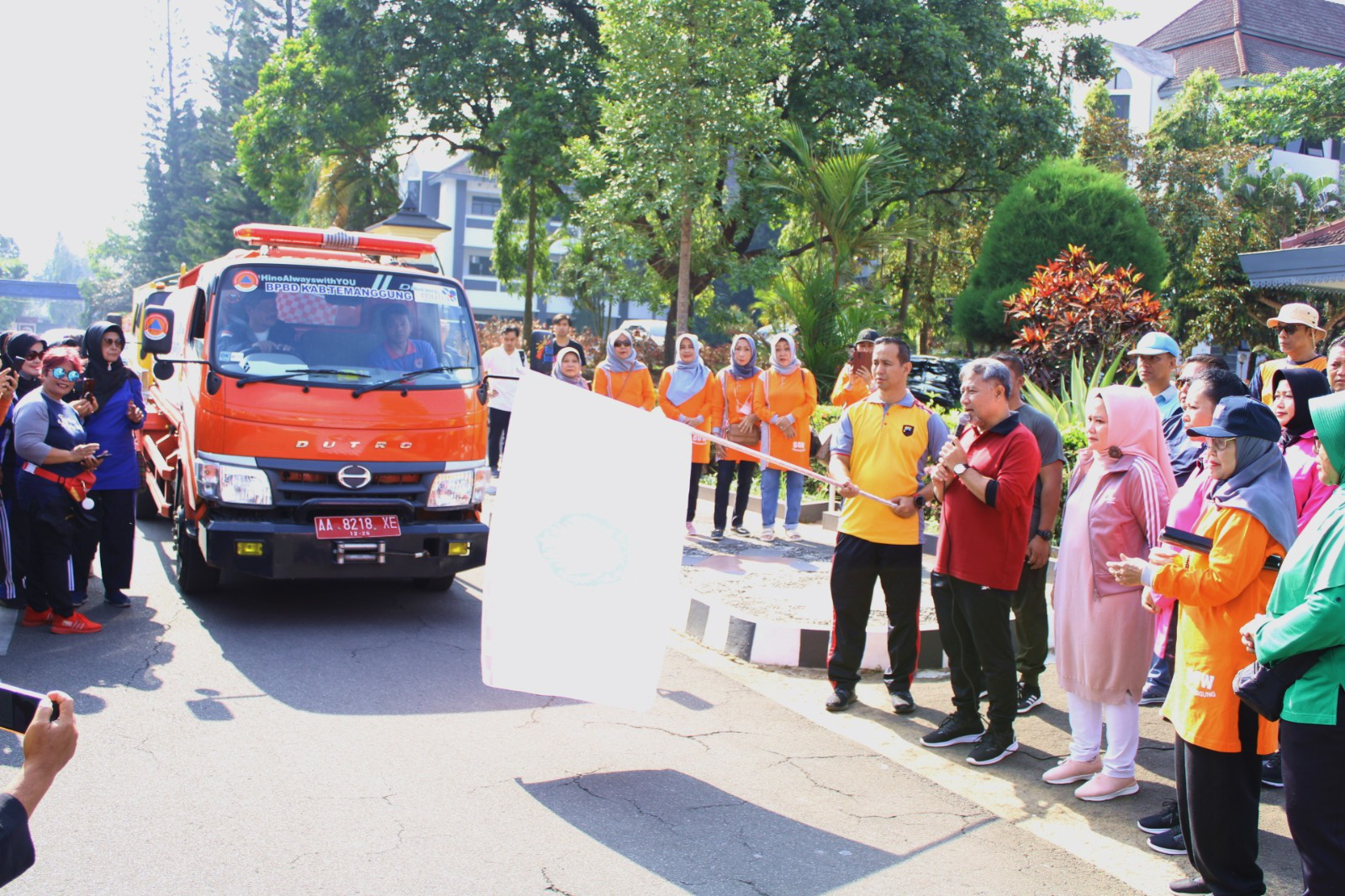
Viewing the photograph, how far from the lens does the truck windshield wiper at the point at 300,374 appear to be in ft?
22.5

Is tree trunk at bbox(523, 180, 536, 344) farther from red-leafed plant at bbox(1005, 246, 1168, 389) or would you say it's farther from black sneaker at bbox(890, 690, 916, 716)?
black sneaker at bbox(890, 690, 916, 716)

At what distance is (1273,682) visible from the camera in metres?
3.11

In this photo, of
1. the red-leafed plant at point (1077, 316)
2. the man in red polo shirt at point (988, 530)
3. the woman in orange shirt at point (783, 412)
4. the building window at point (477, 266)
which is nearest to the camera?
the man in red polo shirt at point (988, 530)

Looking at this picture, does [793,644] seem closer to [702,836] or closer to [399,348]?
[702,836]

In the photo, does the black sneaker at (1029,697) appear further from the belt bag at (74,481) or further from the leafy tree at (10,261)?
the leafy tree at (10,261)

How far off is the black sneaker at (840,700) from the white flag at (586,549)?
4.94ft

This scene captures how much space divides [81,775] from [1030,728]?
4.38 metres

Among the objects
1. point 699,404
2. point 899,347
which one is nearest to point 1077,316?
point 699,404

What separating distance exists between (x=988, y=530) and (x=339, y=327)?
4.51 m

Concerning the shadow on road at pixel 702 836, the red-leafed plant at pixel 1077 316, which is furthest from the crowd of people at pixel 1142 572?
the red-leafed plant at pixel 1077 316

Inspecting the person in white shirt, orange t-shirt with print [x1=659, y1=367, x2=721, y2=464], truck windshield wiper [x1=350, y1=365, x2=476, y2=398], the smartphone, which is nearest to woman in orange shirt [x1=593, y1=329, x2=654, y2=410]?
orange t-shirt with print [x1=659, y1=367, x2=721, y2=464]

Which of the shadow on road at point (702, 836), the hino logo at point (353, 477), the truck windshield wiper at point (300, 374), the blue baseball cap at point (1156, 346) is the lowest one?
the shadow on road at point (702, 836)

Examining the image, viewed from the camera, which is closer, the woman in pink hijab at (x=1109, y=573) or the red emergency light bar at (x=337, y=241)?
the woman in pink hijab at (x=1109, y=573)

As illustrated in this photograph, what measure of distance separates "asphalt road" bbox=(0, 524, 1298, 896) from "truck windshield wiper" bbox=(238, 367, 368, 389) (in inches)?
62.5
